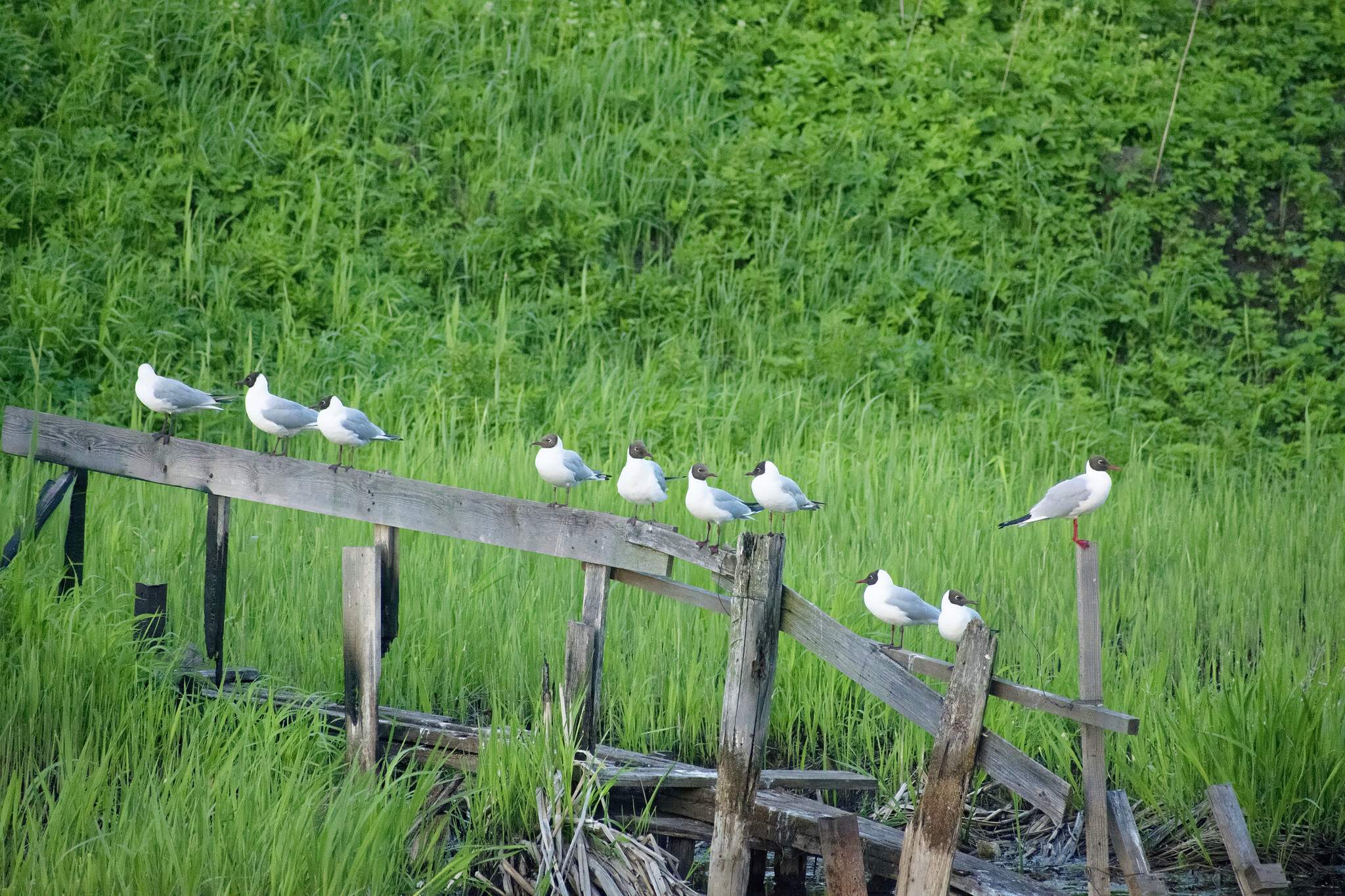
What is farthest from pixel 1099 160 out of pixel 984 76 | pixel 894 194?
pixel 894 194

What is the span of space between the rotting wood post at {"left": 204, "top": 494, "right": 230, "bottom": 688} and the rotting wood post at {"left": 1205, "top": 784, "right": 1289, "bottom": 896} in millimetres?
3804

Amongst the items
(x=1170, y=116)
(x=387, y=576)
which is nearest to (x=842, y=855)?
(x=387, y=576)

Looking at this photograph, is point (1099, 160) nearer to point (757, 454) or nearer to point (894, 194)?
point (894, 194)

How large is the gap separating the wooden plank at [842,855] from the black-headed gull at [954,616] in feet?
2.25

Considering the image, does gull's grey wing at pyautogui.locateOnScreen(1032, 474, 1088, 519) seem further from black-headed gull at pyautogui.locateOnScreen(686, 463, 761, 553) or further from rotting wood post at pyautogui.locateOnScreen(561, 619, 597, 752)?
rotting wood post at pyautogui.locateOnScreen(561, 619, 597, 752)

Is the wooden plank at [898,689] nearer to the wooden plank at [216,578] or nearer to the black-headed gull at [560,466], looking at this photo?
the black-headed gull at [560,466]

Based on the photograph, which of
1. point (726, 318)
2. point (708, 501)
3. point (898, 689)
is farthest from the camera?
point (726, 318)

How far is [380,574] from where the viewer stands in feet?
15.9

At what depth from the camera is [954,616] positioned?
4.16 meters

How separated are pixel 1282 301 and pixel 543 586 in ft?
27.0

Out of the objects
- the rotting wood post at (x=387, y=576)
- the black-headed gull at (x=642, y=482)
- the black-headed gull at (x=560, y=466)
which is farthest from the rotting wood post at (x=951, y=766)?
the rotting wood post at (x=387, y=576)

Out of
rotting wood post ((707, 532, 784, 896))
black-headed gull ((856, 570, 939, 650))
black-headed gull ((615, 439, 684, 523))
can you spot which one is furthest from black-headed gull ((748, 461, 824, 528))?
rotting wood post ((707, 532, 784, 896))

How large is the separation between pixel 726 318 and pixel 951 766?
7.30 meters

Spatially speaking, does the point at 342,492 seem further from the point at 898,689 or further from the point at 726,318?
the point at 726,318
